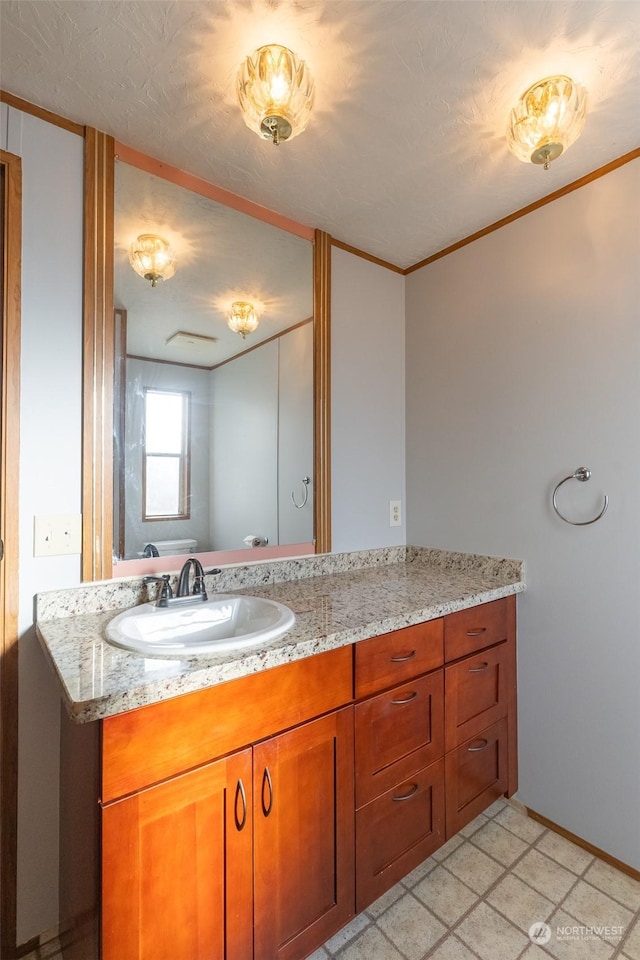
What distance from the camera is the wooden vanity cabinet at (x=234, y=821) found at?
82cm

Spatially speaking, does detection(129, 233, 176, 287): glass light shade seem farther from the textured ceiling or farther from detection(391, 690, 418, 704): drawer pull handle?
detection(391, 690, 418, 704): drawer pull handle

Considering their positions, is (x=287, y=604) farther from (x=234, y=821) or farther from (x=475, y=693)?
(x=475, y=693)

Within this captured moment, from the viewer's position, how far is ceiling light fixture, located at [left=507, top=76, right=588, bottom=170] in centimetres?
114

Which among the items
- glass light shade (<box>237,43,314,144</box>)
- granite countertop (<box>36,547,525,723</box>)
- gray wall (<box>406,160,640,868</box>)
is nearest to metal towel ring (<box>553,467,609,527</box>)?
gray wall (<box>406,160,640,868</box>)

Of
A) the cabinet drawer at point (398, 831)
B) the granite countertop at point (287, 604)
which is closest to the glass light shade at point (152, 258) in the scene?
the granite countertop at point (287, 604)

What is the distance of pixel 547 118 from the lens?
116 centimetres

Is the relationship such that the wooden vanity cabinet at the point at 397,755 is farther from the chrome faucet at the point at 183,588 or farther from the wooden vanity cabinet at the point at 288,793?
the chrome faucet at the point at 183,588

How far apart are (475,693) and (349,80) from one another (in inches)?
74.0

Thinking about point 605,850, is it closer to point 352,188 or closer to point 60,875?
point 60,875

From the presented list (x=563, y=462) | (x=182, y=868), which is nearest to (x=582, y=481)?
(x=563, y=462)

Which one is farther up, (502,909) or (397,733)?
(397,733)

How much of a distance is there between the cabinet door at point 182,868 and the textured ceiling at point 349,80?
5.37 ft

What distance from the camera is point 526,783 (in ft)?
5.46

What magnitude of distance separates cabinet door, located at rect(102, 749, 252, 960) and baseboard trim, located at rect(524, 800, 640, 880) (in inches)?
46.6
